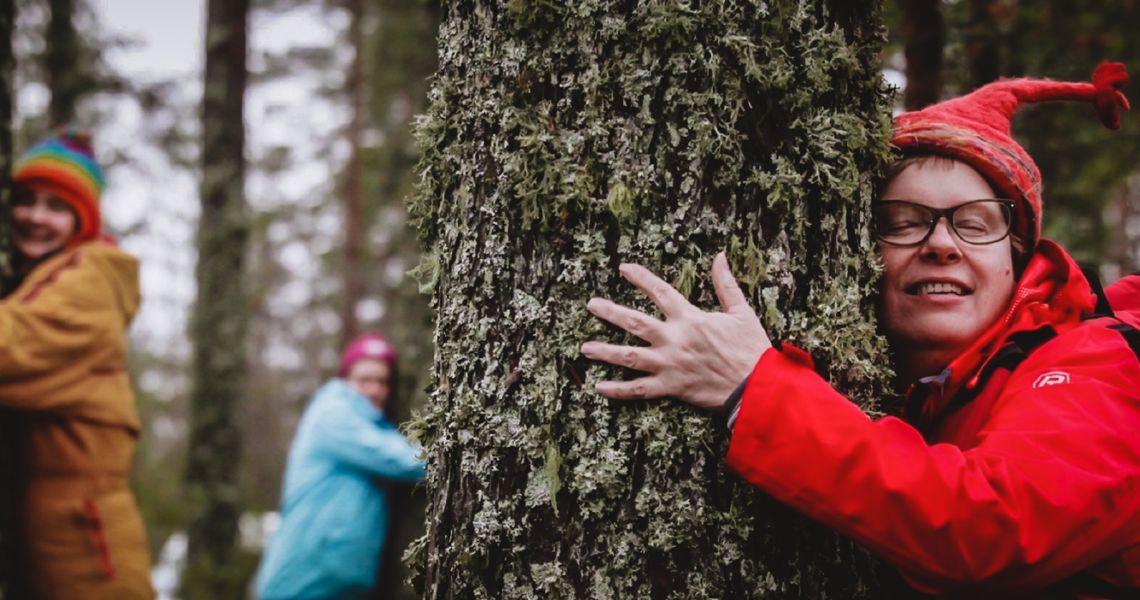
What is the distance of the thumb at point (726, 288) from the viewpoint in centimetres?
162

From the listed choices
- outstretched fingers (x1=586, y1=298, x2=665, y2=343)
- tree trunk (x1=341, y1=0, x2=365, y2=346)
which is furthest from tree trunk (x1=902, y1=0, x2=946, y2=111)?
tree trunk (x1=341, y1=0, x2=365, y2=346)

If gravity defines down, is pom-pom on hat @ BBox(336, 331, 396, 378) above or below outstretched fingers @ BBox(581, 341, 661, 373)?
below

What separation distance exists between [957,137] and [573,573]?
138cm

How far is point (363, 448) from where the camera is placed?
17.7 ft

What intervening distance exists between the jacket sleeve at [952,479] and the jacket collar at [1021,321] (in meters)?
0.28

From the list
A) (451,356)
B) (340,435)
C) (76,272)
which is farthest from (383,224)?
(451,356)

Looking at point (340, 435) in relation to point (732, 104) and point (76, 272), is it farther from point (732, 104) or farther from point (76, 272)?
point (732, 104)

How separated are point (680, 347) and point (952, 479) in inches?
21.4

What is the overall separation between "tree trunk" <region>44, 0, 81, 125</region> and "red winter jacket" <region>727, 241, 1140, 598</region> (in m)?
9.76

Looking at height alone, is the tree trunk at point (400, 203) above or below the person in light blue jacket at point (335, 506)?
above

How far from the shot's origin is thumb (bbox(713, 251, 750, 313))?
162 centimetres

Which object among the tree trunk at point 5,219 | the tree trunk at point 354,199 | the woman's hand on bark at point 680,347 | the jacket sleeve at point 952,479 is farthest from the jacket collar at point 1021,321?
the tree trunk at point 354,199

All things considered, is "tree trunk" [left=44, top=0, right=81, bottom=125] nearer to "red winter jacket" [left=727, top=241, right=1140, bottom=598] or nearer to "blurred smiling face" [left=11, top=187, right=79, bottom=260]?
"blurred smiling face" [left=11, top=187, right=79, bottom=260]

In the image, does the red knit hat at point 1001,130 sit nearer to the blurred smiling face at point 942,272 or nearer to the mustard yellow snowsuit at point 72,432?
the blurred smiling face at point 942,272
